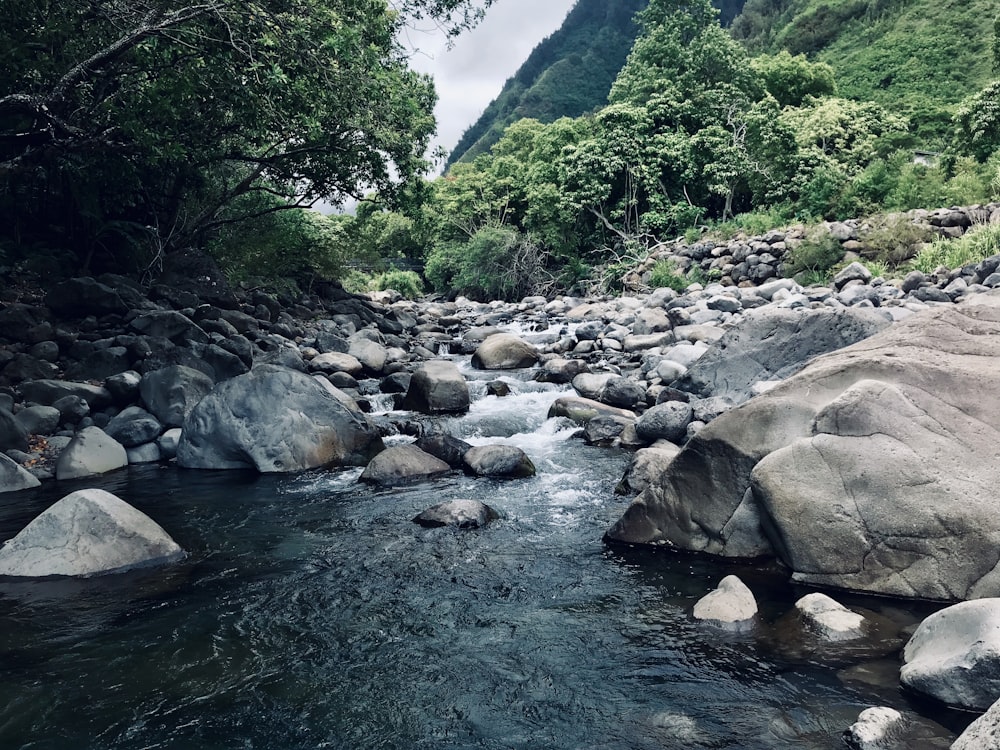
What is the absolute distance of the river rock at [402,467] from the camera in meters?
7.91

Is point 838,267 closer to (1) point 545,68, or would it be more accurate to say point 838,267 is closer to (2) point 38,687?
(2) point 38,687

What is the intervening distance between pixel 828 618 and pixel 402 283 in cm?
3623

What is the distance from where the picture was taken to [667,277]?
23.1 meters

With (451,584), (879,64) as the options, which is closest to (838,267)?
(451,584)

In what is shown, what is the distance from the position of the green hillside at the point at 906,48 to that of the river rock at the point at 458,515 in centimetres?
3309

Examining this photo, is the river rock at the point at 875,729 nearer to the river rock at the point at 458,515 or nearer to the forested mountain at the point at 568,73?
the river rock at the point at 458,515

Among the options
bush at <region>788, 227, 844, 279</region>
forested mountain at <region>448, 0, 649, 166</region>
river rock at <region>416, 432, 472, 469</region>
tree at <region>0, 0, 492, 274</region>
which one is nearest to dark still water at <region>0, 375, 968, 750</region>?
river rock at <region>416, 432, 472, 469</region>

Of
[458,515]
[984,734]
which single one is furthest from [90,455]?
[984,734]

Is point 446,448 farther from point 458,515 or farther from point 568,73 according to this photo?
point 568,73

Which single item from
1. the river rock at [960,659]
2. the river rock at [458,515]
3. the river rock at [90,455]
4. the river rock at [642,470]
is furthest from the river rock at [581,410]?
Result: the river rock at [960,659]

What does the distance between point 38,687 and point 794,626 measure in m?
4.30

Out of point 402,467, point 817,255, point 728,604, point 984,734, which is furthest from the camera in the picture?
point 817,255

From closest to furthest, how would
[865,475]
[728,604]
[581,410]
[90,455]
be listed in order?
[728,604]
[865,475]
[90,455]
[581,410]

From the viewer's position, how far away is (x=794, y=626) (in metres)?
4.25
